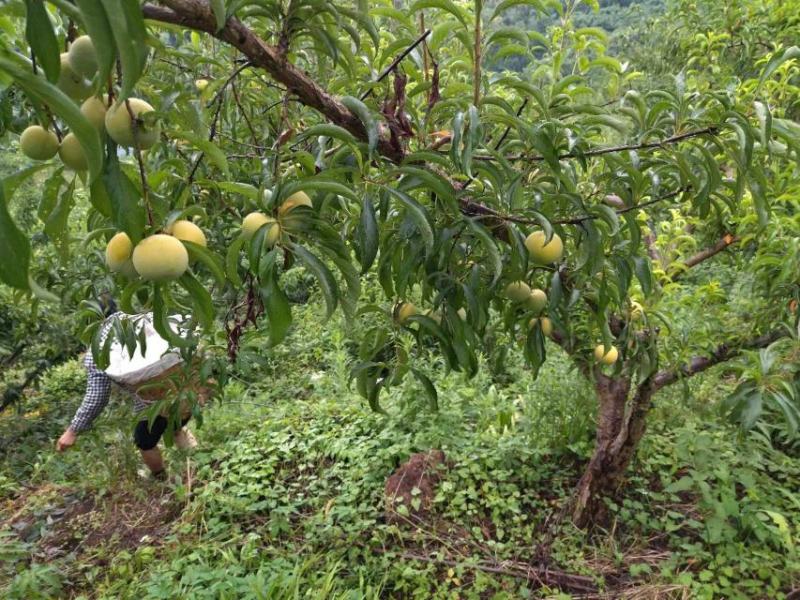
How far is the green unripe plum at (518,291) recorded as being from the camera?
1.15m

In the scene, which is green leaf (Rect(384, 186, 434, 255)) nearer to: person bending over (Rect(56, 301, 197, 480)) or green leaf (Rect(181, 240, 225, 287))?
green leaf (Rect(181, 240, 225, 287))

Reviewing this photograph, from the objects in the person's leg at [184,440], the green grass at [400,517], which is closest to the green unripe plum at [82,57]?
the green grass at [400,517]

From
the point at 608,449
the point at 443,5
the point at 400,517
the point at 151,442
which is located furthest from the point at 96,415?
the point at 443,5

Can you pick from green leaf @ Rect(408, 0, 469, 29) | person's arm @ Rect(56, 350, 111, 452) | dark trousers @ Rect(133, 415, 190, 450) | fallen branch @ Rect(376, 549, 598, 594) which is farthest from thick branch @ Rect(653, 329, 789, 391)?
person's arm @ Rect(56, 350, 111, 452)

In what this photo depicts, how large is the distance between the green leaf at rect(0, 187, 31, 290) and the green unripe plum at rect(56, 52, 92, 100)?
24cm

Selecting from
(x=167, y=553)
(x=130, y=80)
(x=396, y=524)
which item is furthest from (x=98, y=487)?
(x=130, y=80)

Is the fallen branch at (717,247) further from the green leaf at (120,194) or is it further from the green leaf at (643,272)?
the green leaf at (120,194)

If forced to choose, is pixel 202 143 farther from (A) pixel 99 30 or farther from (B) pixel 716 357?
(B) pixel 716 357

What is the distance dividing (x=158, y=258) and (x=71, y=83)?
20 cm

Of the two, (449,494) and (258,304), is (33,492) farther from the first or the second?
(258,304)

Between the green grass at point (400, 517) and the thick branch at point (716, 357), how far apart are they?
14 cm

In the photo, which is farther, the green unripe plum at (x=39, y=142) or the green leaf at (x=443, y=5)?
the green leaf at (x=443, y=5)

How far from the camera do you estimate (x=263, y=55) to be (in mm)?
737

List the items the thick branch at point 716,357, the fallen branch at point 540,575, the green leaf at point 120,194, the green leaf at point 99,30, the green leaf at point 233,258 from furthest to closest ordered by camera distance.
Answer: the fallen branch at point 540,575, the thick branch at point 716,357, the green leaf at point 233,258, the green leaf at point 120,194, the green leaf at point 99,30
